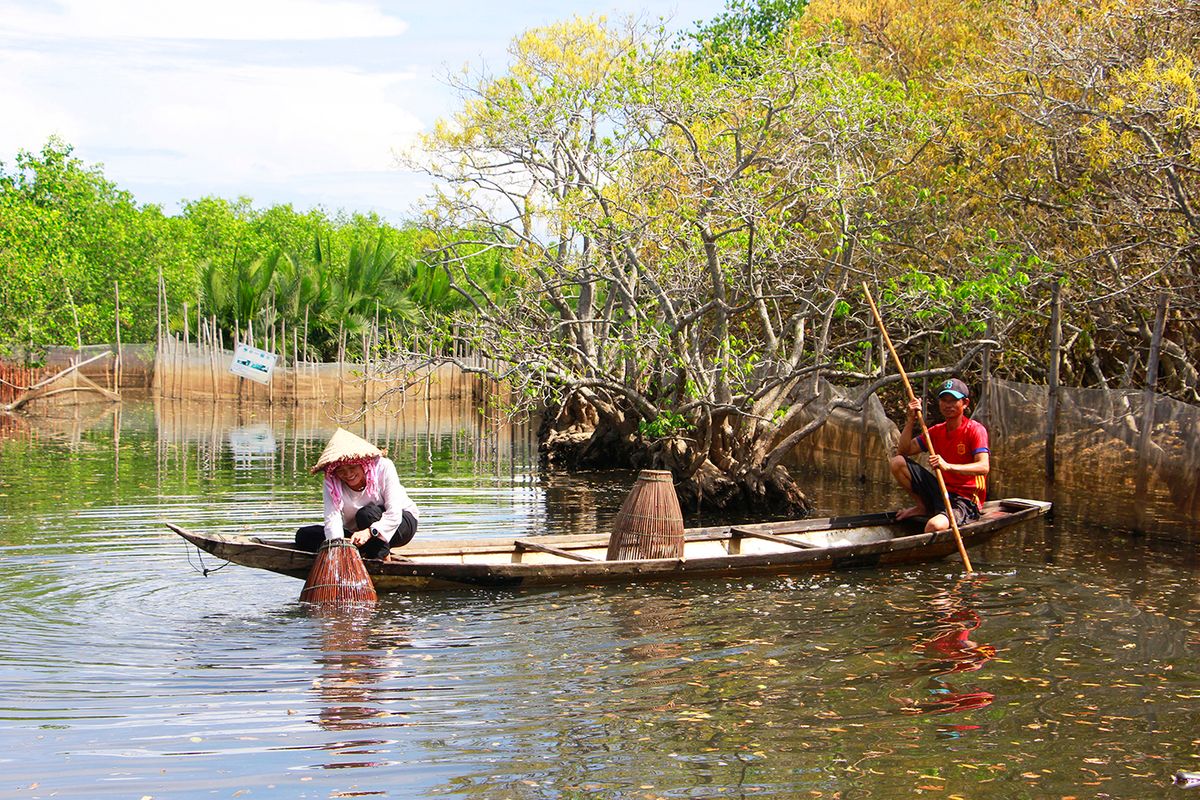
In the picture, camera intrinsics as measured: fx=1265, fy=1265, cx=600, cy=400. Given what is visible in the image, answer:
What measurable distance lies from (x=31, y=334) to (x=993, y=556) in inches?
1107

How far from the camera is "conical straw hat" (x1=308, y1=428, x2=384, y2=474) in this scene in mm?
9523

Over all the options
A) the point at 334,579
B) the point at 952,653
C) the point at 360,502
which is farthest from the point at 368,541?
the point at 952,653

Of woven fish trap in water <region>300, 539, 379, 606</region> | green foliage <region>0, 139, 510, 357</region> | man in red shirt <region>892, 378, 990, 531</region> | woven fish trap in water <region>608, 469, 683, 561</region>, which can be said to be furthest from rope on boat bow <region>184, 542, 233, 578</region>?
green foliage <region>0, 139, 510, 357</region>

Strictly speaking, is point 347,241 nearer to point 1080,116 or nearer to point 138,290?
point 138,290

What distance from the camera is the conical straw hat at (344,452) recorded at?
952 centimetres

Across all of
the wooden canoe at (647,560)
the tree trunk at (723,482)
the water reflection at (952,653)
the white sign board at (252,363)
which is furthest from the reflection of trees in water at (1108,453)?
the white sign board at (252,363)

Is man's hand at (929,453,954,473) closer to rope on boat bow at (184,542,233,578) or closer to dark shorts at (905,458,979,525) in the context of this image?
dark shorts at (905,458,979,525)

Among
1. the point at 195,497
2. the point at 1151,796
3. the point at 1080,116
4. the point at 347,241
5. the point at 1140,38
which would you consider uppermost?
the point at 347,241

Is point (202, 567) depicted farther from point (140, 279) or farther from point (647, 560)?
point (140, 279)

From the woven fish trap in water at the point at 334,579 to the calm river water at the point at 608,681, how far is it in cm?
20

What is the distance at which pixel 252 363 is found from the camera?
121ft

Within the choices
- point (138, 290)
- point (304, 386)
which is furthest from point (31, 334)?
point (138, 290)

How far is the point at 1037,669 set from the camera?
8.15 metres

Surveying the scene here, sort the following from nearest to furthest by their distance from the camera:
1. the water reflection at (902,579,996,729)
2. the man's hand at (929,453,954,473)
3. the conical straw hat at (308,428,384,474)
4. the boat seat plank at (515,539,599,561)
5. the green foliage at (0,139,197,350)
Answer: the water reflection at (902,579,996,729) → the conical straw hat at (308,428,384,474) → the boat seat plank at (515,539,599,561) → the man's hand at (929,453,954,473) → the green foliage at (0,139,197,350)
